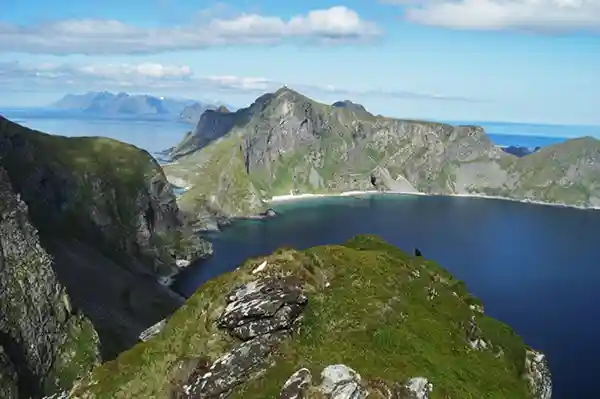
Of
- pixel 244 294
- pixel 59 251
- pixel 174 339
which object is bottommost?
pixel 59 251

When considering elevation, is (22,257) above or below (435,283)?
below

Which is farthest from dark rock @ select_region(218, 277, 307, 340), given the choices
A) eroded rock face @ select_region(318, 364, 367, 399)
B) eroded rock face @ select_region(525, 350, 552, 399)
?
eroded rock face @ select_region(525, 350, 552, 399)

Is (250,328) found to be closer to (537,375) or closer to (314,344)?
(314,344)

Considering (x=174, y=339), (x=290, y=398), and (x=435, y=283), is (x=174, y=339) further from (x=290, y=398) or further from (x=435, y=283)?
(x=435, y=283)

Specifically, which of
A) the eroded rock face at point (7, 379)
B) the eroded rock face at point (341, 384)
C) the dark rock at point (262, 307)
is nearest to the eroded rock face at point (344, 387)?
the eroded rock face at point (341, 384)

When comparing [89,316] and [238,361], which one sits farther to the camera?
[89,316]

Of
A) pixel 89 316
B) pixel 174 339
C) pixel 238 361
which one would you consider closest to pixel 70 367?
pixel 89 316
